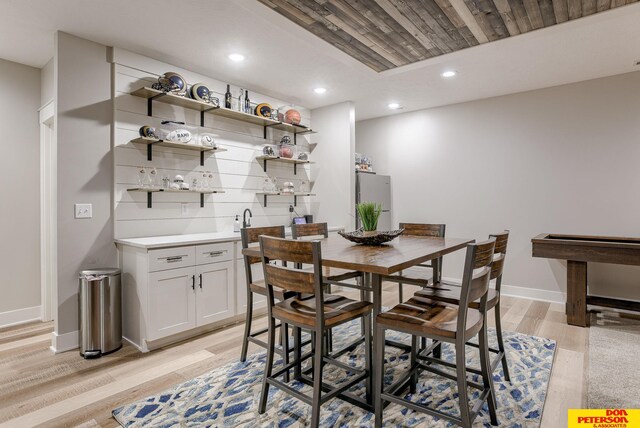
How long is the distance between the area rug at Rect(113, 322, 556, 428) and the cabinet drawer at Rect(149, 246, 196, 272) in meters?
0.98

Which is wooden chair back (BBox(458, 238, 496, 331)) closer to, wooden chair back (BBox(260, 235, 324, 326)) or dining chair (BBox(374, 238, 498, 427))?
dining chair (BBox(374, 238, 498, 427))

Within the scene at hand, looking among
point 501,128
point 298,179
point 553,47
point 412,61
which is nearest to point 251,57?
point 412,61

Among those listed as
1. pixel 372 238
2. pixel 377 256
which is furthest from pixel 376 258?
pixel 372 238

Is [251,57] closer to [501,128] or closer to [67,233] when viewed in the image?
[67,233]

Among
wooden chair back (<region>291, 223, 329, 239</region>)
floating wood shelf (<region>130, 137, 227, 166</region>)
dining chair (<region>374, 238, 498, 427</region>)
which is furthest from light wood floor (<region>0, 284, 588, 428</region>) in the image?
floating wood shelf (<region>130, 137, 227, 166</region>)

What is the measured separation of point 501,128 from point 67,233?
5.06 m

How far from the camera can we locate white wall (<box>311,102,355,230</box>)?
493cm

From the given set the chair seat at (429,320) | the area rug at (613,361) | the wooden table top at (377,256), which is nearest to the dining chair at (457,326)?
the chair seat at (429,320)

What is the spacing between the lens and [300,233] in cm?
313

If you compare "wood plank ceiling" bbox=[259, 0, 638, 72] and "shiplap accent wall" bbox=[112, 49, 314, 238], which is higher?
"wood plank ceiling" bbox=[259, 0, 638, 72]

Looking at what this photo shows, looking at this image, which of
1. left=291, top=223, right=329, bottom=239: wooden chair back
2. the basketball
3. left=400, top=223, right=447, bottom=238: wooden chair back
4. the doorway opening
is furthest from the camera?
the basketball

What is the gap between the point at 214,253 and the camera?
3.33 metres

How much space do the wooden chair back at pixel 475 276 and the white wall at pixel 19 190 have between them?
4.19 metres

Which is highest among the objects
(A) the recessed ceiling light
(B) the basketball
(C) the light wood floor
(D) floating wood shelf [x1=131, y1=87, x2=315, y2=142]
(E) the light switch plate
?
(A) the recessed ceiling light
